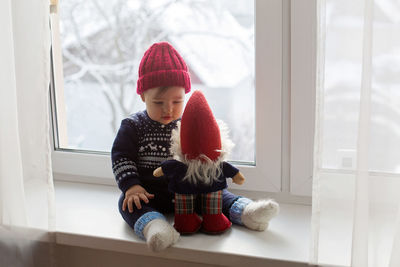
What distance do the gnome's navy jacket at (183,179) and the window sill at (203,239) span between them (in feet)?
0.35

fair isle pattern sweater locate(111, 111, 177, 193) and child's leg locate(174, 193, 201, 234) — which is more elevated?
fair isle pattern sweater locate(111, 111, 177, 193)

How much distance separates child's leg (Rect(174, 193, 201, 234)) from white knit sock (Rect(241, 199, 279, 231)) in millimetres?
118

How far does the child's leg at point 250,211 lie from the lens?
40.7 inches

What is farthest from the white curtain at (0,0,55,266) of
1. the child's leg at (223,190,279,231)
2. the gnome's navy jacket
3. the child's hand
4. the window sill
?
the child's leg at (223,190,279,231)

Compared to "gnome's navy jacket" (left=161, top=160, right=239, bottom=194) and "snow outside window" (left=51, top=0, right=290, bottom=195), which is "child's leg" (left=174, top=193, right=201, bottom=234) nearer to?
"gnome's navy jacket" (left=161, top=160, right=239, bottom=194)

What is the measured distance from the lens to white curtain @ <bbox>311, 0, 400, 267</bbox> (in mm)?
794

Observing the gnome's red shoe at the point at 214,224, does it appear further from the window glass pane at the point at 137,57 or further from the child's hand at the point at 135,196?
the window glass pane at the point at 137,57

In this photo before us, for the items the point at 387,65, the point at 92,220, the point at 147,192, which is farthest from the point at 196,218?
the point at 387,65

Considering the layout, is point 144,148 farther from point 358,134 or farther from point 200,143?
point 358,134

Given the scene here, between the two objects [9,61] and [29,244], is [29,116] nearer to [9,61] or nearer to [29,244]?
[9,61]

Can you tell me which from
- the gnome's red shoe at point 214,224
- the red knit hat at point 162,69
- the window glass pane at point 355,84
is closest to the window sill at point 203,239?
the gnome's red shoe at point 214,224

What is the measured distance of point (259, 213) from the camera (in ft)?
3.41

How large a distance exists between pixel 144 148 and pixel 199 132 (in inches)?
7.7

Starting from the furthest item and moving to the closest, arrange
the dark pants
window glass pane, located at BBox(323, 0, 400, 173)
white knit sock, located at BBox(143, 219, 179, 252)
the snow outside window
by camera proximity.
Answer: the snow outside window
the dark pants
white knit sock, located at BBox(143, 219, 179, 252)
window glass pane, located at BBox(323, 0, 400, 173)
